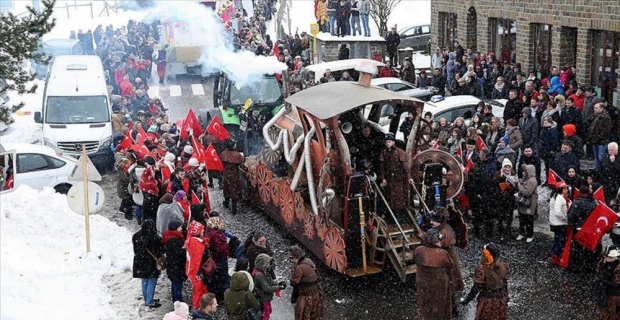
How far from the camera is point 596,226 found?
38.6 ft

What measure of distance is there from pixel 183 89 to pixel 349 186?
19413 millimetres

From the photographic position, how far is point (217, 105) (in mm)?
21609

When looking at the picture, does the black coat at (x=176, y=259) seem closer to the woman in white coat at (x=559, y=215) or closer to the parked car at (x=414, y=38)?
the woman in white coat at (x=559, y=215)

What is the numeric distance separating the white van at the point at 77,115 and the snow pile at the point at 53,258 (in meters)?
4.19

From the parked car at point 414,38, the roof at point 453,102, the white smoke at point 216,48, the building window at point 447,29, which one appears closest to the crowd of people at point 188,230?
the white smoke at point 216,48

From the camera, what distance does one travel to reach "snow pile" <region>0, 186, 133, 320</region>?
421 inches

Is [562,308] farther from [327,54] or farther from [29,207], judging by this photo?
[327,54]

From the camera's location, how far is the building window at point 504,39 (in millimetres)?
24953

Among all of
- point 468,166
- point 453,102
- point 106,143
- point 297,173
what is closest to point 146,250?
point 297,173

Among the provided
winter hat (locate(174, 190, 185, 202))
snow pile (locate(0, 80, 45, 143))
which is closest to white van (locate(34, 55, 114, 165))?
snow pile (locate(0, 80, 45, 143))

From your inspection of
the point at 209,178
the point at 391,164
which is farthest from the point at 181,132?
the point at 391,164

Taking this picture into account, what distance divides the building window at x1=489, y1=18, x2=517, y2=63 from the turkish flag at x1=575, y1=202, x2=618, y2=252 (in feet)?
44.3

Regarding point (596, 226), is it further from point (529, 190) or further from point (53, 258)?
point (53, 258)

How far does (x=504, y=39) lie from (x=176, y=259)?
1729 cm
